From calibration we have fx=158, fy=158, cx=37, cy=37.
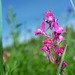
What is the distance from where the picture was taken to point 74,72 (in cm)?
280

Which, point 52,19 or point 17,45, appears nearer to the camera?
point 52,19

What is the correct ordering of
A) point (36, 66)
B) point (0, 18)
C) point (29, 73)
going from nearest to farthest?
point (0, 18) < point (29, 73) < point (36, 66)

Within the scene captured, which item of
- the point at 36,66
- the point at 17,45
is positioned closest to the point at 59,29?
the point at 17,45

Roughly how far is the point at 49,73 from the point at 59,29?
1961 mm

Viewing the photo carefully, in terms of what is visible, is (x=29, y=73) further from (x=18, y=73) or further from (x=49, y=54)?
(x=49, y=54)

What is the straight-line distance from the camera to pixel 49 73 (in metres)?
2.86

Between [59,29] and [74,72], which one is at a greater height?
[59,29]

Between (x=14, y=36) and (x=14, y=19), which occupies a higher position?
(x=14, y=19)

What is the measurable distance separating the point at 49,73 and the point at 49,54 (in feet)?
6.15

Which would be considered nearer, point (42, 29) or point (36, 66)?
point (42, 29)

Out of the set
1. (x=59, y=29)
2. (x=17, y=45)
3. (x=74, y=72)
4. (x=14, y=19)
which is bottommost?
(x=74, y=72)

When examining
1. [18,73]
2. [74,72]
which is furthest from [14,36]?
[74,72]

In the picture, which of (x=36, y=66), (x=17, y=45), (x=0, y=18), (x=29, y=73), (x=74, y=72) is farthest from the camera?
(x=36, y=66)

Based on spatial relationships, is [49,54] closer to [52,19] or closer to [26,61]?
[52,19]
